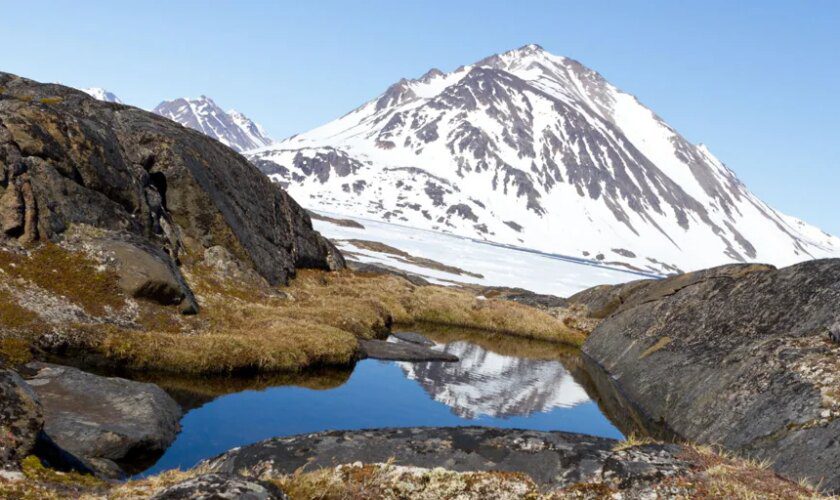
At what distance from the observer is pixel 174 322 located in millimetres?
28359

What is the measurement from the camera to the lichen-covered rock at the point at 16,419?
9.59 m

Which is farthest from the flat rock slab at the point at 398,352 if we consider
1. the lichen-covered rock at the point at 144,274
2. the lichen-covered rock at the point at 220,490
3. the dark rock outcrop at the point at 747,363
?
the lichen-covered rock at the point at 220,490

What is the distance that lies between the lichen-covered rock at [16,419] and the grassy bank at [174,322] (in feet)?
36.6

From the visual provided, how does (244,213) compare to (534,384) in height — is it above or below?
above

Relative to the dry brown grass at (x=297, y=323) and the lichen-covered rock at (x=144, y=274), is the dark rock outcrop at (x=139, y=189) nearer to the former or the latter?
the lichen-covered rock at (x=144, y=274)

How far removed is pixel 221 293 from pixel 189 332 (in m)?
7.57

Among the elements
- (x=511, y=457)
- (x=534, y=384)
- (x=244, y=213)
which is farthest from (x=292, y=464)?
(x=244, y=213)

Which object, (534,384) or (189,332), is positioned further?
(534,384)

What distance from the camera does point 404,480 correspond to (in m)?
10.3

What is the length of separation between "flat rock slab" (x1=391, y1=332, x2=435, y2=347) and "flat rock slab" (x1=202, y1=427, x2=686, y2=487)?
29977 mm

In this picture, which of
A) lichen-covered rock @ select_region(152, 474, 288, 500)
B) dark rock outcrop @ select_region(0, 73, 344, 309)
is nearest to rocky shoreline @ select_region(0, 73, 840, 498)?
lichen-covered rock @ select_region(152, 474, 288, 500)

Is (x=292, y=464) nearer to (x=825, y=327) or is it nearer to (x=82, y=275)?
(x=82, y=275)

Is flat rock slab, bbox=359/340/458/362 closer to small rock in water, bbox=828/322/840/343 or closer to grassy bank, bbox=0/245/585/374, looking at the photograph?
grassy bank, bbox=0/245/585/374

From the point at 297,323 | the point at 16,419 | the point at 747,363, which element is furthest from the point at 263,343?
the point at 747,363
